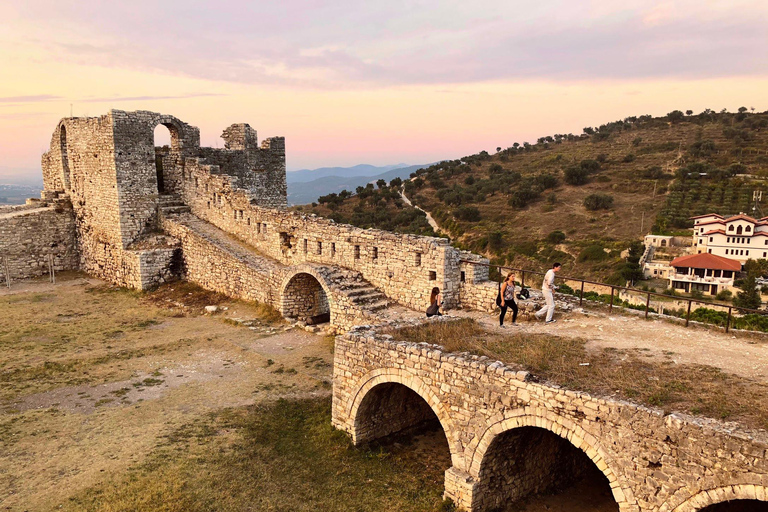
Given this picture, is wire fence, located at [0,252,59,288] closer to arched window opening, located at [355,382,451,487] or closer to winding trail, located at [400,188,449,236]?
arched window opening, located at [355,382,451,487]

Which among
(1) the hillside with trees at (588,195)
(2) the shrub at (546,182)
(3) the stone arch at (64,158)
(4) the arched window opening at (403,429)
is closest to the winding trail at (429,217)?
(1) the hillside with trees at (588,195)

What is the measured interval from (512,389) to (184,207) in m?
19.3

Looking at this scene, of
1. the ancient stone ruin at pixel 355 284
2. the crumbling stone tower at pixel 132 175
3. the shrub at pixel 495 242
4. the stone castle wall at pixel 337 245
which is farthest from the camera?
the shrub at pixel 495 242

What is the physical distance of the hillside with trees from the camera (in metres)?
44.9

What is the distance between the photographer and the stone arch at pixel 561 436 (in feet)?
22.6

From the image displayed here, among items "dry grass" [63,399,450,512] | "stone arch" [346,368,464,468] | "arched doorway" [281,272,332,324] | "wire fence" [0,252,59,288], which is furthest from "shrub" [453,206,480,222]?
"stone arch" [346,368,464,468]

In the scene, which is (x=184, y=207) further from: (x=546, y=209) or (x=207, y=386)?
(x=546, y=209)

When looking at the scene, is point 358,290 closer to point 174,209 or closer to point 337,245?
point 337,245

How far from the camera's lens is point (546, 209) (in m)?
53.7

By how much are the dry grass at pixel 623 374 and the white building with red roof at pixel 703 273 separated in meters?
32.6

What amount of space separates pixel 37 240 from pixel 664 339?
25.3 m

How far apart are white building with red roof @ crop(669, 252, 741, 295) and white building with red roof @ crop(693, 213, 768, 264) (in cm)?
251

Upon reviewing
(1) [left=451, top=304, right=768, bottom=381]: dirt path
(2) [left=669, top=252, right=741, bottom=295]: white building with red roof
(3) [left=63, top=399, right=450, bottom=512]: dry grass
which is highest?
(1) [left=451, top=304, right=768, bottom=381]: dirt path

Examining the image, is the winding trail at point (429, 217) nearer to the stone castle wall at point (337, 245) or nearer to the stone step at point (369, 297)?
the stone castle wall at point (337, 245)
